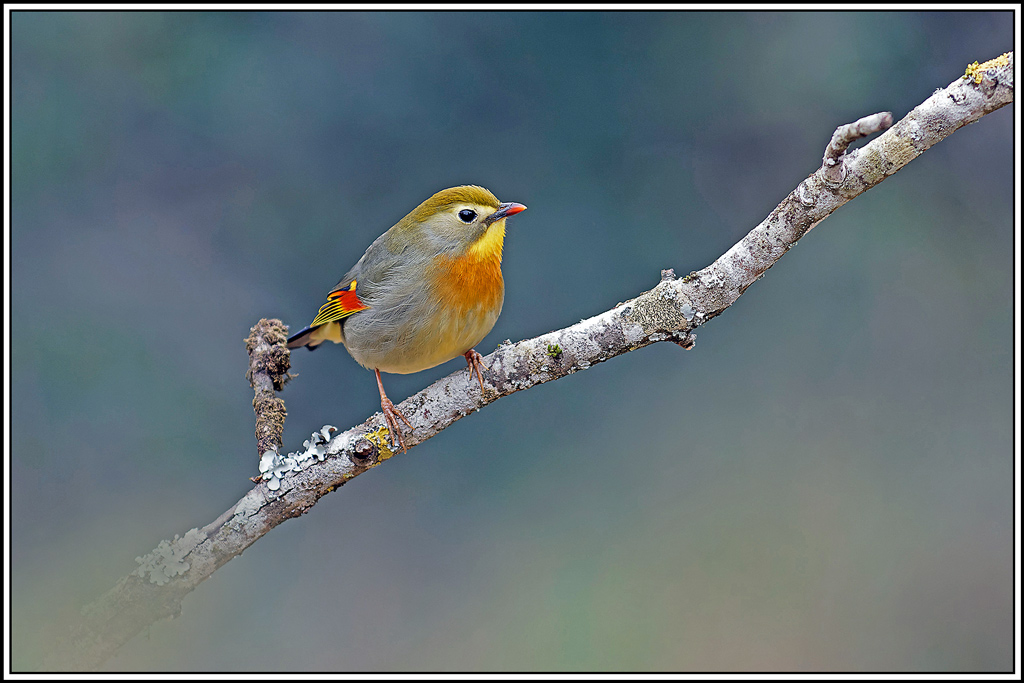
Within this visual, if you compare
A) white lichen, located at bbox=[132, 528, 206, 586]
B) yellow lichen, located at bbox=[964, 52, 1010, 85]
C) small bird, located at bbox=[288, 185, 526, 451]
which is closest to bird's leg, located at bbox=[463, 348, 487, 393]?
small bird, located at bbox=[288, 185, 526, 451]

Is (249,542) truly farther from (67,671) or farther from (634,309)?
(634,309)

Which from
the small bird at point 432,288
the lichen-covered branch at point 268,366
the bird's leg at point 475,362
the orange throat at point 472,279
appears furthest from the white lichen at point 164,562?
the orange throat at point 472,279

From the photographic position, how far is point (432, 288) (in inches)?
117

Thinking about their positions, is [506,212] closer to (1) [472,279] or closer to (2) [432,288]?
(1) [472,279]

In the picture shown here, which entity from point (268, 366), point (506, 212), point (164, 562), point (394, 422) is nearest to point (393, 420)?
point (394, 422)

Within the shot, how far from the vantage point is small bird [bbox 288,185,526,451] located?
2.95 meters

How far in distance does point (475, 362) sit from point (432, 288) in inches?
18.5

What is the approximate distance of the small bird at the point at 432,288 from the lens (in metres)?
2.95

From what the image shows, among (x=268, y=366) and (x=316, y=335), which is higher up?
(x=316, y=335)

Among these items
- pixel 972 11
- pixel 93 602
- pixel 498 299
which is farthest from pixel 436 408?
pixel 972 11

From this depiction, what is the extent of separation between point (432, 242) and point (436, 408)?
32.4 inches

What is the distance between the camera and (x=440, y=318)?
2.92m

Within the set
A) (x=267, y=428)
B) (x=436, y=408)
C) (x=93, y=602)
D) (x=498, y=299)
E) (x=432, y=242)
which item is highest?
(x=432, y=242)

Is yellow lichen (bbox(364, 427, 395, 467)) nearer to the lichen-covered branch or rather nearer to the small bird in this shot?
the small bird
